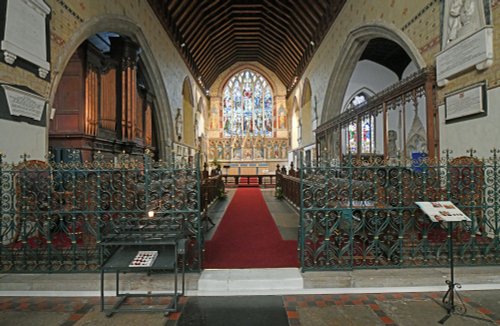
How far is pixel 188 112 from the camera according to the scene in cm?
1446

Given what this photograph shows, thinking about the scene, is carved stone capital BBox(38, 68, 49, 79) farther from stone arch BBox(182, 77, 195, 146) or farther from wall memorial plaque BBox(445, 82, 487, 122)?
stone arch BBox(182, 77, 195, 146)

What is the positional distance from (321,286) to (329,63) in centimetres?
890

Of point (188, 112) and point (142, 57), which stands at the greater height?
point (142, 57)

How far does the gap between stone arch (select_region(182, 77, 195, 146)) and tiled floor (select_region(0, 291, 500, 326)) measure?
1119 centimetres

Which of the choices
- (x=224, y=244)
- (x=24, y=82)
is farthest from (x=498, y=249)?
(x=24, y=82)

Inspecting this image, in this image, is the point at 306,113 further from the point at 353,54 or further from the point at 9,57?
the point at 9,57

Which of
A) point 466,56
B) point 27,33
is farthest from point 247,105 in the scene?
point 466,56

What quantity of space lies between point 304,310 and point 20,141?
3.89 meters

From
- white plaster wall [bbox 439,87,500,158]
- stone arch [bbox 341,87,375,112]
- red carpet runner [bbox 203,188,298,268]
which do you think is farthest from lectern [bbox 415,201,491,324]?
stone arch [bbox 341,87,375,112]

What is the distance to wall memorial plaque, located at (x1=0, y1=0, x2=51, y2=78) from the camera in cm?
361

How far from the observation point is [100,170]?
2750 mm

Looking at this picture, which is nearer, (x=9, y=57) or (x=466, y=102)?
(x=9, y=57)

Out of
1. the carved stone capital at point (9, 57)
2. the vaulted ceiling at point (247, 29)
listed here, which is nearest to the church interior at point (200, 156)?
the carved stone capital at point (9, 57)

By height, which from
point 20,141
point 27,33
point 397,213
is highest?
point 27,33
